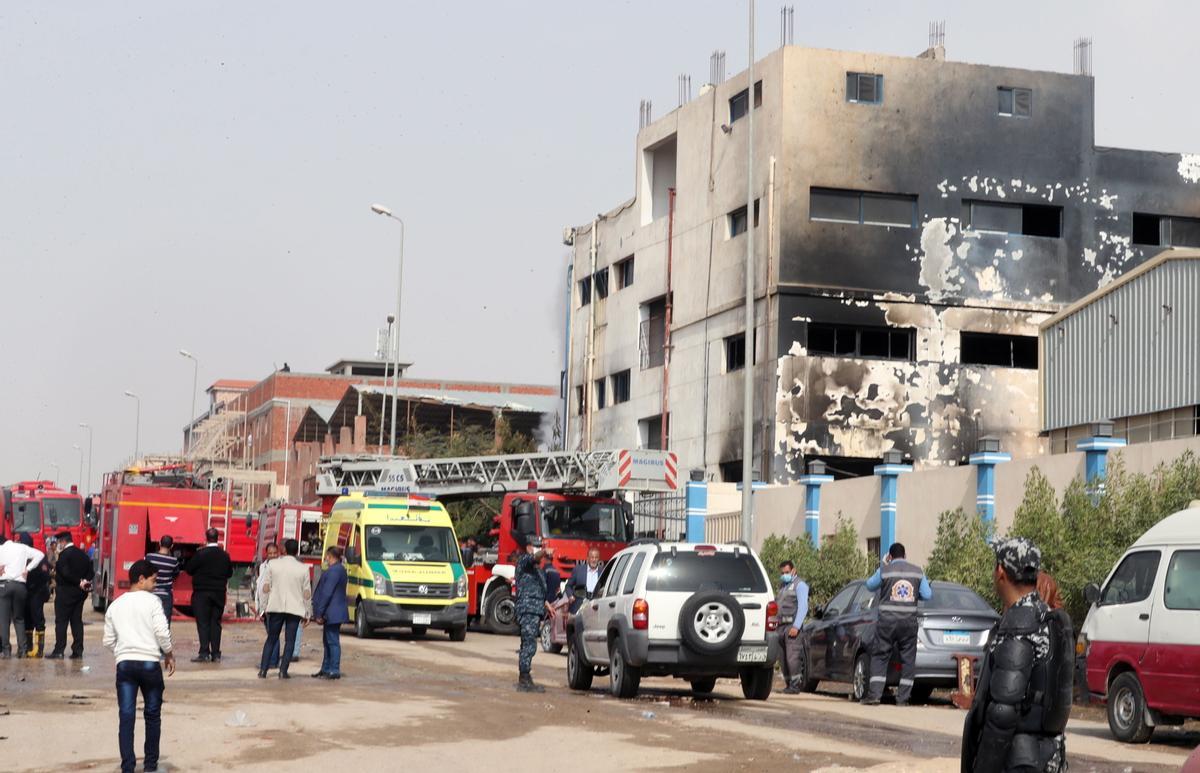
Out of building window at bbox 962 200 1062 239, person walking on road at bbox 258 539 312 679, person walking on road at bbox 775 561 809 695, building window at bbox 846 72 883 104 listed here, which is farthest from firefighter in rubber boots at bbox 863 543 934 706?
building window at bbox 962 200 1062 239

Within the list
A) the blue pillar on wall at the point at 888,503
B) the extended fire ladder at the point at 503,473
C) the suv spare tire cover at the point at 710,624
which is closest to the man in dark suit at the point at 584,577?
the extended fire ladder at the point at 503,473

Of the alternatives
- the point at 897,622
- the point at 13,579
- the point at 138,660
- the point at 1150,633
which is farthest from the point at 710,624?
the point at 13,579

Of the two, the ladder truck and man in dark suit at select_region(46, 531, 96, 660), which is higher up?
the ladder truck

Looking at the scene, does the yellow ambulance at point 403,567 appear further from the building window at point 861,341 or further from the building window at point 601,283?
the building window at point 601,283

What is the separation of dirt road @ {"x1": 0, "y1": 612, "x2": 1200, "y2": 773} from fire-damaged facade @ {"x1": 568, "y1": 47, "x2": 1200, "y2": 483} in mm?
25698

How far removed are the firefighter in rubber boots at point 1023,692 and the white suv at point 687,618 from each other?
1261 centimetres

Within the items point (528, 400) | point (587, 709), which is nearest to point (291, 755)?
point (587, 709)

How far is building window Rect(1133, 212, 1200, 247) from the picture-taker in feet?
169

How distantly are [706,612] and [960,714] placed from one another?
311 centimetres

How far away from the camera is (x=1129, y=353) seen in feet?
120

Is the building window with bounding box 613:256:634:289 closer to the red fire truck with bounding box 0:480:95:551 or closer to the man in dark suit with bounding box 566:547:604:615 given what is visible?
the red fire truck with bounding box 0:480:95:551

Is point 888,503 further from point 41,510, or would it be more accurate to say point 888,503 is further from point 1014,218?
point 41,510

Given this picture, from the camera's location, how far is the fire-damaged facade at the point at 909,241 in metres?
49.0

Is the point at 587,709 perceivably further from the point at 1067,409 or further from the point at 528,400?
the point at 528,400
